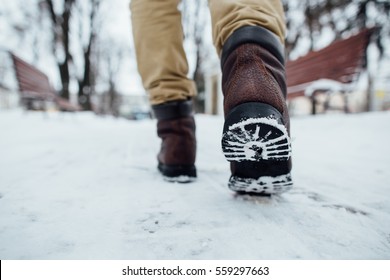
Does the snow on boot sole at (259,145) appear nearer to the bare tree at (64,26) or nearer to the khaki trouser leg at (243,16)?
the khaki trouser leg at (243,16)

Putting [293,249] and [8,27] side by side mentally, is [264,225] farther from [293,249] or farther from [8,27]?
[8,27]

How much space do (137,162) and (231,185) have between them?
29.0 inches

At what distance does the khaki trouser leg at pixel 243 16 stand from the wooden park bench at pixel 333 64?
94.7 inches

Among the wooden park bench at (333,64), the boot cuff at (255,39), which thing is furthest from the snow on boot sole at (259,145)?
the wooden park bench at (333,64)

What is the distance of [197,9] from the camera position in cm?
1291

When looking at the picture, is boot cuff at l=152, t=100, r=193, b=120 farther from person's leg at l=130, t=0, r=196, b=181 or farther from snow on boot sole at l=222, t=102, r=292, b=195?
snow on boot sole at l=222, t=102, r=292, b=195

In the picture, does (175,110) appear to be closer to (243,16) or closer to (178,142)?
(178,142)

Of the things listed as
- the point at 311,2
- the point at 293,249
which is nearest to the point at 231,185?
the point at 293,249

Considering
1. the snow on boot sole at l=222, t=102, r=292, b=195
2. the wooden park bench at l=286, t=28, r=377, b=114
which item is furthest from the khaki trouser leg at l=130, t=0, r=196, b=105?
the wooden park bench at l=286, t=28, r=377, b=114

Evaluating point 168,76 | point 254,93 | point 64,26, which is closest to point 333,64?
point 168,76

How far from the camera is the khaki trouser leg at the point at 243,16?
2.23 feet

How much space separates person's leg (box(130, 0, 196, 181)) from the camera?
936mm

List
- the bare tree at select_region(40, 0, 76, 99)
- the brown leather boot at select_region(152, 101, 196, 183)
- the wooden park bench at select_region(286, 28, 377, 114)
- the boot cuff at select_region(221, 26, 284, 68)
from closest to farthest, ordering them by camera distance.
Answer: the boot cuff at select_region(221, 26, 284, 68) → the brown leather boot at select_region(152, 101, 196, 183) → the wooden park bench at select_region(286, 28, 377, 114) → the bare tree at select_region(40, 0, 76, 99)
